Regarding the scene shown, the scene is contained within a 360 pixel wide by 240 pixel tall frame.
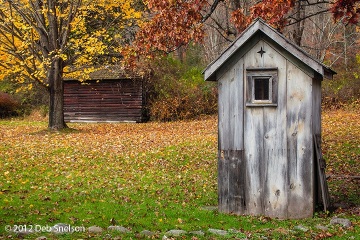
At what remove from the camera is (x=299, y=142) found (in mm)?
9297

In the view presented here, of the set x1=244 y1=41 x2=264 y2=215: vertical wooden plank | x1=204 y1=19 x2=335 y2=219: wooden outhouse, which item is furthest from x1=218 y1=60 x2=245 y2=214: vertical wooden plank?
x1=244 y1=41 x2=264 y2=215: vertical wooden plank

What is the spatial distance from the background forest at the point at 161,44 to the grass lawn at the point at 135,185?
10.6 ft

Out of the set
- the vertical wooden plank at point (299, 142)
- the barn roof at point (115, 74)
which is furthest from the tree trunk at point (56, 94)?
the vertical wooden plank at point (299, 142)

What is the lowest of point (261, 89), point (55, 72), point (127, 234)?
point (127, 234)

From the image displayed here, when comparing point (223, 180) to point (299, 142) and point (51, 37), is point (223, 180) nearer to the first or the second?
point (299, 142)

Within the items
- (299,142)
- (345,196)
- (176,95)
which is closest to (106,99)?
(176,95)

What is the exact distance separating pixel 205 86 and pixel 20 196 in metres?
23.6

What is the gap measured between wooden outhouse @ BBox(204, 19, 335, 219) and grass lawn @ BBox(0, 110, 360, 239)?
42cm

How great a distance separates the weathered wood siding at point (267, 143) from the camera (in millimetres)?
9297

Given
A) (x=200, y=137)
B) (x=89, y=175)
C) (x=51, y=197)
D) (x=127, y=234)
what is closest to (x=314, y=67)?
(x=127, y=234)

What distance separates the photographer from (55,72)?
2417 cm

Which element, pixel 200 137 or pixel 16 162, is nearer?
pixel 16 162

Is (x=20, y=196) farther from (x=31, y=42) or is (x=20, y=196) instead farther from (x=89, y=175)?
(x=31, y=42)

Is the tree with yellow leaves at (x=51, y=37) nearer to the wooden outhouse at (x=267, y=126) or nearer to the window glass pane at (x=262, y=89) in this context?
the wooden outhouse at (x=267, y=126)
